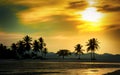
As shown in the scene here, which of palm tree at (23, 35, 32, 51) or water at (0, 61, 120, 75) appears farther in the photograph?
palm tree at (23, 35, 32, 51)

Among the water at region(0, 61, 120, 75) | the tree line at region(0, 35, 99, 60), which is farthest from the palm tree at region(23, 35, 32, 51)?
the water at region(0, 61, 120, 75)

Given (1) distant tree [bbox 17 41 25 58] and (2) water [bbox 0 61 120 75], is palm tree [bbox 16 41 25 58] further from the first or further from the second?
(2) water [bbox 0 61 120 75]

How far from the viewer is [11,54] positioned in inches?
5404

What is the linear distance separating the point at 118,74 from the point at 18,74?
14.3 m

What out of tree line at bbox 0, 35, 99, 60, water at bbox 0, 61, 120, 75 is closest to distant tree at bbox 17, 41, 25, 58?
tree line at bbox 0, 35, 99, 60

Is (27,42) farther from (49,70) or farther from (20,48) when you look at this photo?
(49,70)

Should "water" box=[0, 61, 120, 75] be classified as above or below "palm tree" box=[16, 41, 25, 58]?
below

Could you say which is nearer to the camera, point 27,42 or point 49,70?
point 49,70

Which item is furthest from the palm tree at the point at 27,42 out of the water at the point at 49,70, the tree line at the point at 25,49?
the water at the point at 49,70

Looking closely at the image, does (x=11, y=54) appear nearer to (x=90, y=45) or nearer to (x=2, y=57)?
(x=2, y=57)

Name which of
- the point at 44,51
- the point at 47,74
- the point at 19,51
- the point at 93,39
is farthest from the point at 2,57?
the point at 47,74

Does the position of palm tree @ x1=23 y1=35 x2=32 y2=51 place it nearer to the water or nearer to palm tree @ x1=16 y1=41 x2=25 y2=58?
palm tree @ x1=16 y1=41 x2=25 y2=58

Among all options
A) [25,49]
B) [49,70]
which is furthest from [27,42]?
[49,70]

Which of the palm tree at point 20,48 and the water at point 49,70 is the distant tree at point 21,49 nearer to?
the palm tree at point 20,48
